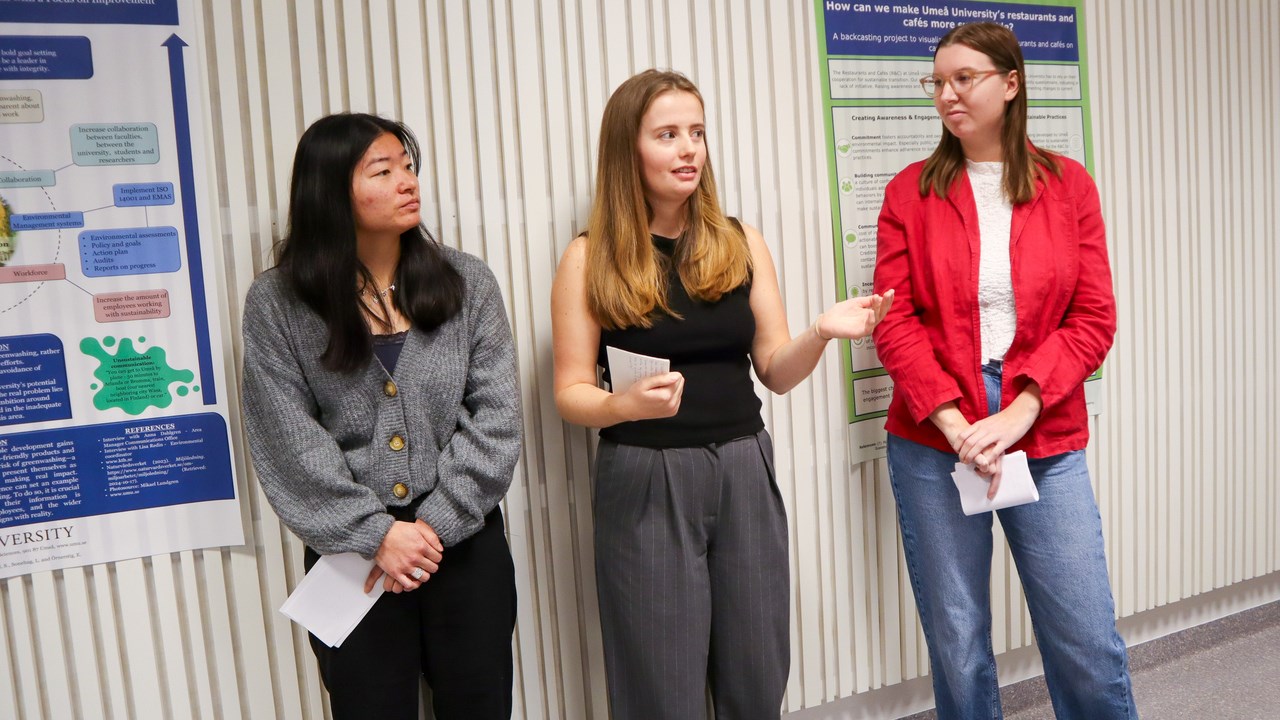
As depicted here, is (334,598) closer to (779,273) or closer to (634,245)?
(634,245)

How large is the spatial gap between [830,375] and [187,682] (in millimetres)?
1899

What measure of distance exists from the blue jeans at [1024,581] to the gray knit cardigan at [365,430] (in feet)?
3.64

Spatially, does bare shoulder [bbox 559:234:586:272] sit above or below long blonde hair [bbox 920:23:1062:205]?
below

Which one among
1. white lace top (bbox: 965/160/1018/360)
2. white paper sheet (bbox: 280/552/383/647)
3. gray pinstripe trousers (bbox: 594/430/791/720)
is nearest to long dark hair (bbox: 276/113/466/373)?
white paper sheet (bbox: 280/552/383/647)

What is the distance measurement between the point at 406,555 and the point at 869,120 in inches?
74.6

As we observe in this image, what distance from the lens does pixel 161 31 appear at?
6.63ft

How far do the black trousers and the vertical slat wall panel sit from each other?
43 cm

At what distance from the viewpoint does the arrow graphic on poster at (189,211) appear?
2.04 m

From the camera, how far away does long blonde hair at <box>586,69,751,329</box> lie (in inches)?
79.0

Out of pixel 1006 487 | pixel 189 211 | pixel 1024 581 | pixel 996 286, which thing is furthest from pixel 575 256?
pixel 1024 581

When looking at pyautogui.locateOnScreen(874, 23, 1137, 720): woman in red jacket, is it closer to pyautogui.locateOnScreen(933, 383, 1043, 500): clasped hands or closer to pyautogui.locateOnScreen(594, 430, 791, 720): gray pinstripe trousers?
pyautogui.locateOnScreen(933, 383, 1043, 500): clasped hands

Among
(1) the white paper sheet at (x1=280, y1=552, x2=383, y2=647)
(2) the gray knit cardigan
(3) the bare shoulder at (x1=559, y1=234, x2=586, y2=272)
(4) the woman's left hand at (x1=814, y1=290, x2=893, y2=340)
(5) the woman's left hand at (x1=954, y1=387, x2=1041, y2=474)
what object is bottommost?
(1) the white paper sheet at (x1=280, y1=552, x2=383, y2=647)

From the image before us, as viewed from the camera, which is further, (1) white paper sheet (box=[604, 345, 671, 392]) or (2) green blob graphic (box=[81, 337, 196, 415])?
(2) green blob graphic (box=[81, 337, 196, 415])

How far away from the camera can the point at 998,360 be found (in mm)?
2240
